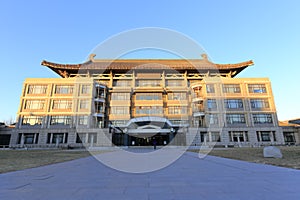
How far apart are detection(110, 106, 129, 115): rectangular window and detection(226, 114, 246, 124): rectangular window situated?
→ 19027mm

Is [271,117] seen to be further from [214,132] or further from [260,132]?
[214,132]

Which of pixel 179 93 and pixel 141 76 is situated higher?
pixel 141 76

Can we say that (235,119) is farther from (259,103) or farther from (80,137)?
(80,137)

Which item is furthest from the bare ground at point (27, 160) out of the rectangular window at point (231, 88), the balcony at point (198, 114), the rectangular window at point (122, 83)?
the rectangular window at point (231, 88)

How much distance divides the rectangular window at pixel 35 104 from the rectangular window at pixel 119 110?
41.3 feet

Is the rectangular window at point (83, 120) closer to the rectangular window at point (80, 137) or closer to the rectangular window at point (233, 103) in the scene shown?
the rectangular window at point (80, 137)

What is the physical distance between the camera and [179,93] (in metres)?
35.6

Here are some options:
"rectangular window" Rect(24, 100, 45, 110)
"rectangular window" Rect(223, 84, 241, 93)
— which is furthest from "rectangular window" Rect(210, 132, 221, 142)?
"rectangular window" Rect(24, 100, 45, 110)

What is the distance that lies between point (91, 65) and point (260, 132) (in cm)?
3585

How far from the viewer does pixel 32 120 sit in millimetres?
29859

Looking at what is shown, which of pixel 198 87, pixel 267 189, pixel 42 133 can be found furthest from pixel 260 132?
pixel 42 133

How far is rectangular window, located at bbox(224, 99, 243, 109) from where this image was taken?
31.4 m

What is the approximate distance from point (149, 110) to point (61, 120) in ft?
53.2

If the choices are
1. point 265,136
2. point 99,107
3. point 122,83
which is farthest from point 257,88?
point 99,107
